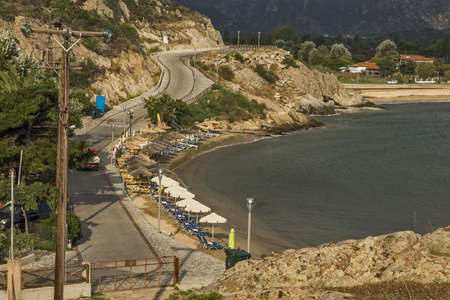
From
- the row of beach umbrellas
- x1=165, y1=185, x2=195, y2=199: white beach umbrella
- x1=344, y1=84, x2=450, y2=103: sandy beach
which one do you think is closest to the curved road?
x1=165, y1=185, x2=195, y2=199: white beach umbrella

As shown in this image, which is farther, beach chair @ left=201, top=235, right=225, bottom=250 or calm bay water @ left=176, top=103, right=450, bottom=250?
calm bay water @ left=176, top=103, right=450, bottom=250


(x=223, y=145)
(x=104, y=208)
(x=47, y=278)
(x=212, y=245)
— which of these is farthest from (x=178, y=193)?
(x=223, y=145)

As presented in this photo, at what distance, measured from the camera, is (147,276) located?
22047 mm

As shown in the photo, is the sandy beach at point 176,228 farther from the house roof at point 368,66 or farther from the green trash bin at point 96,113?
the house roof at point 368,66

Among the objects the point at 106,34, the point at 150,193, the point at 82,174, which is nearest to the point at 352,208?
the point at 150,193

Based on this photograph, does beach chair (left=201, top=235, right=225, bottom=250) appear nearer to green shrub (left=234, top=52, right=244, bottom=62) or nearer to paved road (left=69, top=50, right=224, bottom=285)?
paved road (left=69, top=50, right=224, bottom=285)

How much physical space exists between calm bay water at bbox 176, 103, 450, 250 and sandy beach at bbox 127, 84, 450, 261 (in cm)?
133

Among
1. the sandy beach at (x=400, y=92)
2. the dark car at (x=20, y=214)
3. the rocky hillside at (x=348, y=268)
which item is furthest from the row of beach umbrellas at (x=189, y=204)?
the sandy beach at (x=400, y=92)

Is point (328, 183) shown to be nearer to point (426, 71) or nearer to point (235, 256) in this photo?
point (235, 256)

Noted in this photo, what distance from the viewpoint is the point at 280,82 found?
364 ft

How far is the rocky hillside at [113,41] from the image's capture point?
74.4m

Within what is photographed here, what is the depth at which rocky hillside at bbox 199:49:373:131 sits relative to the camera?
4035 inches

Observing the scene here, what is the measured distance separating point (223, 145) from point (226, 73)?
128ft

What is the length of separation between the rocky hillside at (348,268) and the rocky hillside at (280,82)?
7608 centimetres
